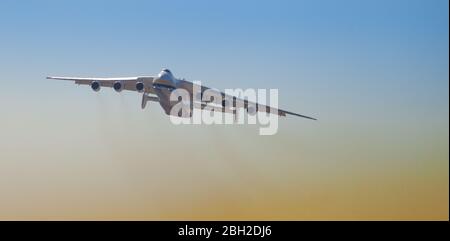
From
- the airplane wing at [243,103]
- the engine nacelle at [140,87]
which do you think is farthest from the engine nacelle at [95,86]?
the airplane wing at [243,103]

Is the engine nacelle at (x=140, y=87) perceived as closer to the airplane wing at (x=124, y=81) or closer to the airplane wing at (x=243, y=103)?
the airplane wing at (x=124, y=81)

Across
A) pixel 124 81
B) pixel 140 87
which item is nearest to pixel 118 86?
pixel 124 81

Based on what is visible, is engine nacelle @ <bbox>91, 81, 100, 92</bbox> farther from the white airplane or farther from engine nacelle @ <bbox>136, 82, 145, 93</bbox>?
engine nacelle @ <bbox>136, 82, 145, 93</bbox>

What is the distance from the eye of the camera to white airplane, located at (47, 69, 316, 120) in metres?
40.4

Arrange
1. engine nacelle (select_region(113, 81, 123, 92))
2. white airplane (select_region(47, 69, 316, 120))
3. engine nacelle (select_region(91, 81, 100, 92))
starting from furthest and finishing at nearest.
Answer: engine nacelle (select_region(91, 81, 100, 92))
engine nacelle (select_region(113, 81, 123, 92))
white airplane (select_region(47, 69, 316, 120))

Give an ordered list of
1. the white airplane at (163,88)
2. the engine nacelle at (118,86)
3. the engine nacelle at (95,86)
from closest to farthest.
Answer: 1. the white airplane at (163,88)
2. the engine nacelle at (118,86)
3. the engine nacelle at (95,86)

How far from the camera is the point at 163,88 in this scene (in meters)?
40.5

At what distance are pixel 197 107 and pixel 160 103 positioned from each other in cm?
335

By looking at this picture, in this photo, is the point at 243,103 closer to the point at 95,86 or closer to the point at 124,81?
the point at 124,81

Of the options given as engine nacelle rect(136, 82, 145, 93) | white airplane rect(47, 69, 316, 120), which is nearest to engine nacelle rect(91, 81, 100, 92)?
white airplane rect(47, 69, 316, 120)

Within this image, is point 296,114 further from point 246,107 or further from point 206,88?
point 206,88

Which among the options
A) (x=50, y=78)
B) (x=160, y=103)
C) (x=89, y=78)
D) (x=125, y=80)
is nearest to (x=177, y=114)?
(x=160, y=103)

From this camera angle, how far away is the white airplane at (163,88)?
40.4 meters
